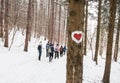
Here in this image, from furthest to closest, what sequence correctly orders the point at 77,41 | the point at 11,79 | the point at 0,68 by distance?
the point at 0,68
the point at 11,79
the point at 77,41

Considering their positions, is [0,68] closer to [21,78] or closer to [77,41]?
[21,78]

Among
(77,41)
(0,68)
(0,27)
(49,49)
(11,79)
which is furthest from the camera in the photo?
(0,27)

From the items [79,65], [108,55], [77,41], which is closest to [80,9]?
[77,41]

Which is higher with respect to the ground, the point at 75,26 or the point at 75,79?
the point at 75,26

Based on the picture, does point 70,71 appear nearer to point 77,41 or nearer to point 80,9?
point 77,41

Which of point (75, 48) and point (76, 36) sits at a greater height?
point (76, 36)

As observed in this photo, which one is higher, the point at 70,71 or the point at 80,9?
the point at 80,9

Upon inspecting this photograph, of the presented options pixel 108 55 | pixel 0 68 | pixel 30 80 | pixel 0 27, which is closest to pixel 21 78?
pixel 30 80

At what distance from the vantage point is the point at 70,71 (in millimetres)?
6074

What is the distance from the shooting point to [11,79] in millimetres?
13555

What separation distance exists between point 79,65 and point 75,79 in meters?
0.34

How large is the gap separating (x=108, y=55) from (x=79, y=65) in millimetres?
10239

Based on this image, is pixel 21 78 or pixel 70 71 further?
pixel 21 78

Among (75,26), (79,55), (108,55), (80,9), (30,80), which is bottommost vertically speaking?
(30,80)
